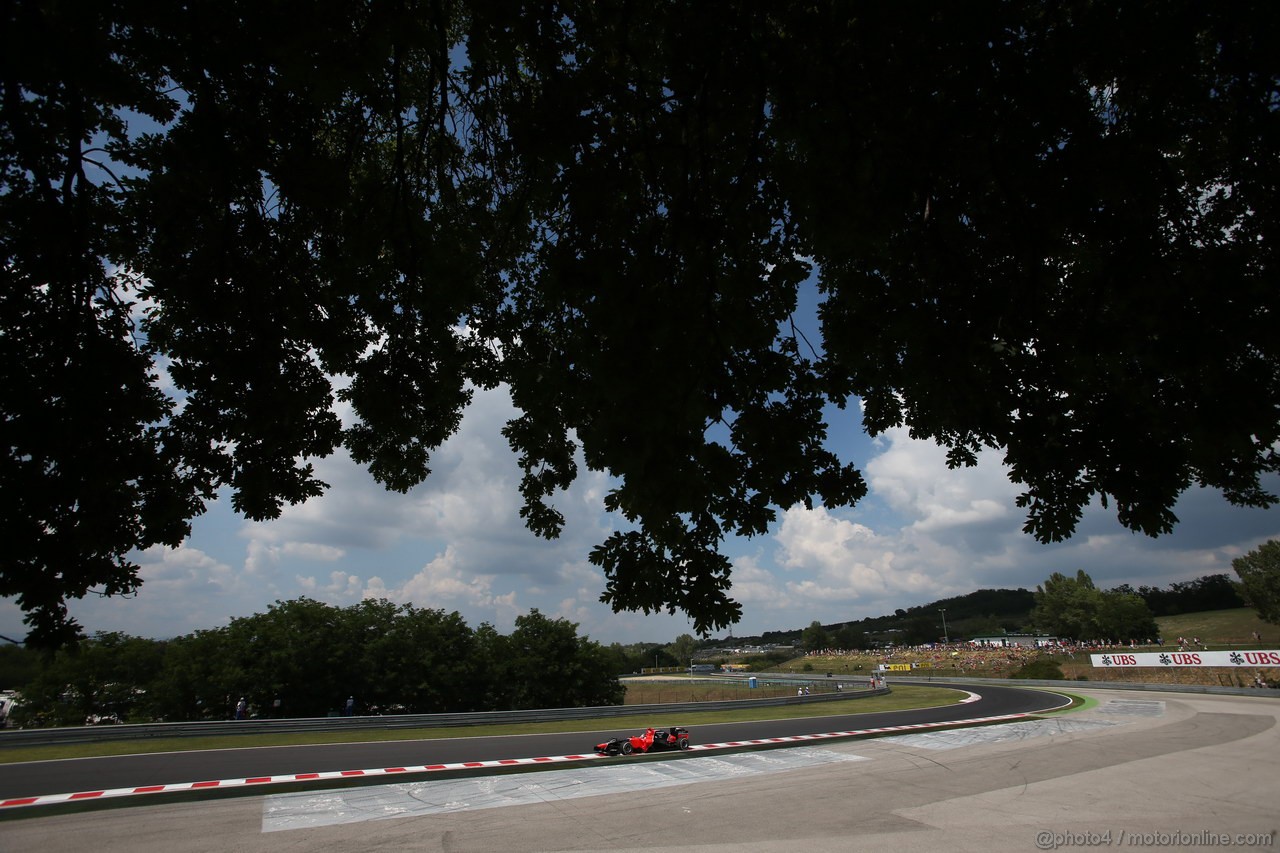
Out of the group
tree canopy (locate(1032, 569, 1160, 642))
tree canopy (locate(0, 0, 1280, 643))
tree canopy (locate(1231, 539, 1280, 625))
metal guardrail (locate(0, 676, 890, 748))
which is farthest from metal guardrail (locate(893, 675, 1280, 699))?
tree canopy (locate(1032, 569, 1160, 642))

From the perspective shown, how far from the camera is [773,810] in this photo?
1105 centimetres

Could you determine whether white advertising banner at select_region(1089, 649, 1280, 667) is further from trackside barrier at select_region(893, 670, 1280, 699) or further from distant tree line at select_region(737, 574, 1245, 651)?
distant tree line at select_region(737, 574, 1245, 651)

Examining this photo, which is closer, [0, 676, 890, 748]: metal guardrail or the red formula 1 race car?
the red formula 1 race car

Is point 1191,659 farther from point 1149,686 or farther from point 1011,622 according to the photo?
point 1011,622

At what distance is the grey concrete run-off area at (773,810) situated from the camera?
908cm

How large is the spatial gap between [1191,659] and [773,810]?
43041mm

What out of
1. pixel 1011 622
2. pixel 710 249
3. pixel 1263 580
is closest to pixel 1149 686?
pixel 1263 580

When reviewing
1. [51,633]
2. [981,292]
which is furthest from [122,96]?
[981,292]

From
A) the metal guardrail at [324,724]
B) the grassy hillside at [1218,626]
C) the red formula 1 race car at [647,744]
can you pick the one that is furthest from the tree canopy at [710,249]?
the grassy hillside at [1218,626]

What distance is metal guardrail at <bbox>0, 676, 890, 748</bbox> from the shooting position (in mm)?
18375

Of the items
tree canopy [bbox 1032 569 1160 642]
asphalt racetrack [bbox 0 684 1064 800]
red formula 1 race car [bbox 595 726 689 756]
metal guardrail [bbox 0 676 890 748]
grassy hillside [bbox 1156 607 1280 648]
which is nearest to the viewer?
asphalt racetrack [bbox 0 684 1064 800]

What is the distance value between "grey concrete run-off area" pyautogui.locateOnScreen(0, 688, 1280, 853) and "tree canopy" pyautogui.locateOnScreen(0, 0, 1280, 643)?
6.48 meters

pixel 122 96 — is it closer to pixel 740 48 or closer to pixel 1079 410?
pixel 740 48

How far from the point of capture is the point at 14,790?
1240 cm
